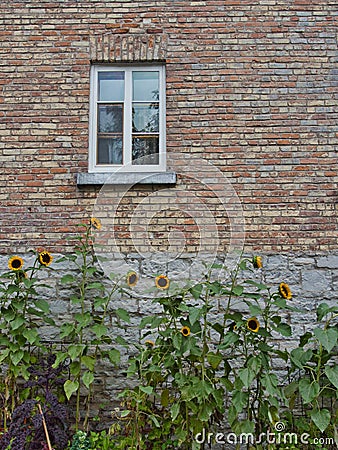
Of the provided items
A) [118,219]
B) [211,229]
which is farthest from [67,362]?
[211,229]

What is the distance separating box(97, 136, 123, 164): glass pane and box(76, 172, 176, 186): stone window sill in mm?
260

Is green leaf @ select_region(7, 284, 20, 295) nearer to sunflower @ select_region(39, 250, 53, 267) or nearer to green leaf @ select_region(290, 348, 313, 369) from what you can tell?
sunflower @ select_region(39, 250, 53, 267)

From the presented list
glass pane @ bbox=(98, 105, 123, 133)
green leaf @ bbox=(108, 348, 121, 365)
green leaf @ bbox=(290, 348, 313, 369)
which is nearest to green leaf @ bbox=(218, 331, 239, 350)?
green leaf @ bbox=(290, 348, 313, 369)

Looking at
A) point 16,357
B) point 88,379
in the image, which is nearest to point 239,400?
point 88,379

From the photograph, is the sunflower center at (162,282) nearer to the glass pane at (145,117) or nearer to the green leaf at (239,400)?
the green leaf at (239,400)

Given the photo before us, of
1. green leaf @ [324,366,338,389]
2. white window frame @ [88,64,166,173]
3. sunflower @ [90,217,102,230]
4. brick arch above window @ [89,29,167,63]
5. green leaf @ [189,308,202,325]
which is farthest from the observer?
brick arch above window @ [89,29,167,63]

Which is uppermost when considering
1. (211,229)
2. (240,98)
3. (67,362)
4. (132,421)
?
(240,98)

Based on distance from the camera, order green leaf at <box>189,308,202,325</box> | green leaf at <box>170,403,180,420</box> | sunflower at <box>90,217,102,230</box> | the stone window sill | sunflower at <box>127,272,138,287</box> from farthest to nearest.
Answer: the stone window sill, sunflower at <box>127,272,138,287</box>, sunflower at <box>90,217,102,230</box>, green leaf at <box>189,308,202,325</box>, green leaf at <box>170,403,180,420</box>

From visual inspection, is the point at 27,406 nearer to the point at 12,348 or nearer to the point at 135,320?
the point at 12,348

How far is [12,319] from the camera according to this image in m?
4.96

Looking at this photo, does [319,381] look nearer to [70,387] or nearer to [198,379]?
[198,379]

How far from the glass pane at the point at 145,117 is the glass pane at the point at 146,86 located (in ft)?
0.29

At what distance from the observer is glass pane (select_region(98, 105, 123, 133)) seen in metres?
6.07

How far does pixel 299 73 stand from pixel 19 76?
2880 millimetres
